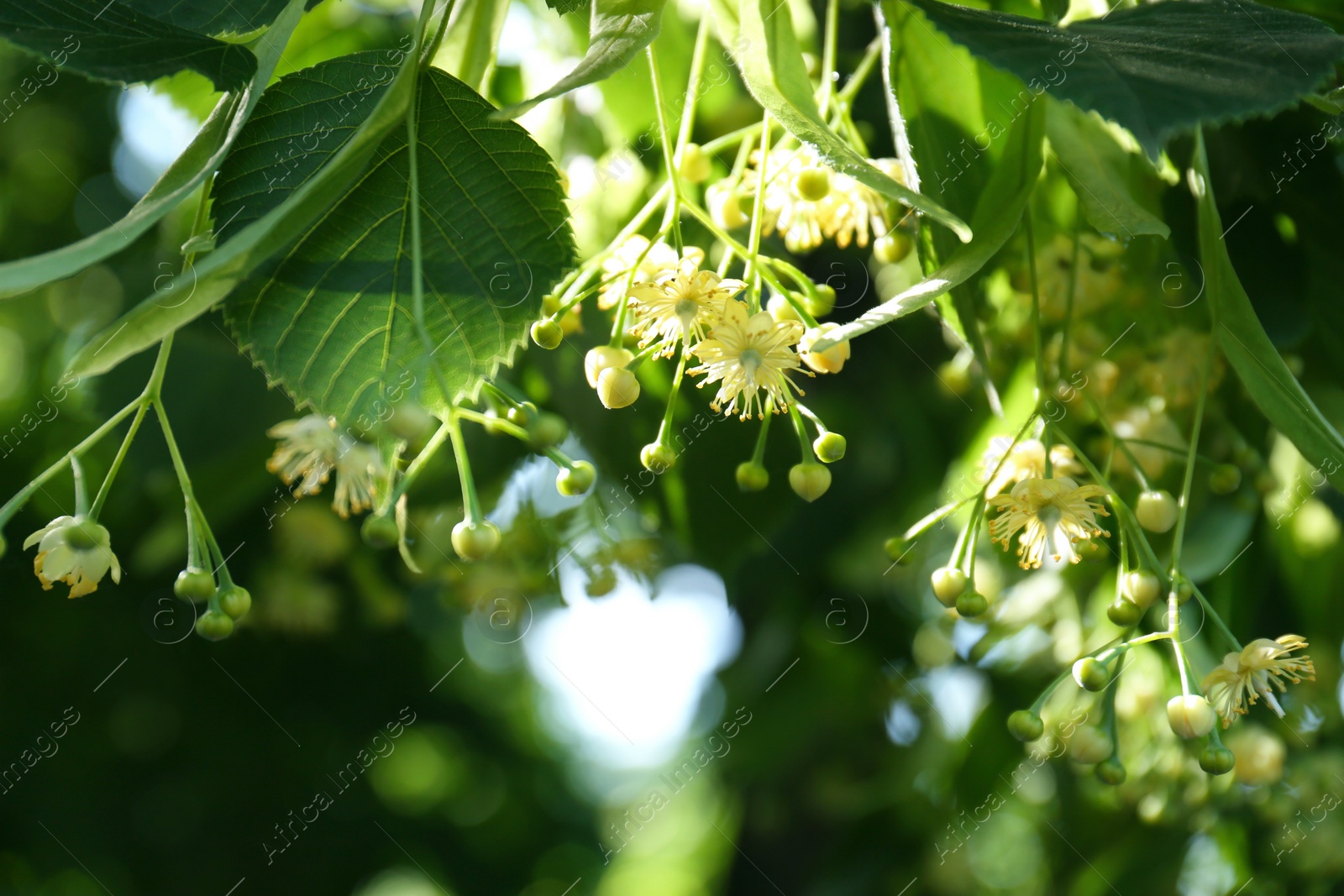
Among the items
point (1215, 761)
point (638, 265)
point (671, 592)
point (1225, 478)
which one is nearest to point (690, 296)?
point (638, 265)

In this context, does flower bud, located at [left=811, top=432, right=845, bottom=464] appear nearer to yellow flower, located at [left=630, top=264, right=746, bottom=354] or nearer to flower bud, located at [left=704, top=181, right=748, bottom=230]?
yellow flower, located at [left=630, top=264, right=746, bottom=354]

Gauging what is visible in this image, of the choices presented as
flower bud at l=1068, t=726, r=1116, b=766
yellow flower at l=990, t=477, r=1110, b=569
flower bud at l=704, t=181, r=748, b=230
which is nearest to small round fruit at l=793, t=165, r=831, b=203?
flower bud at l=704, t=181, r=748, b=230

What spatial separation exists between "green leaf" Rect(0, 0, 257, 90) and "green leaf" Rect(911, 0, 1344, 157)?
0.38 meters

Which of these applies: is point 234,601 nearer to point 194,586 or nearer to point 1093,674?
point 194,586

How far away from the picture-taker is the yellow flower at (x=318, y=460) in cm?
61

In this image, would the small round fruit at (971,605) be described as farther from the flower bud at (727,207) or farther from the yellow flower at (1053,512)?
the flower bud at (727,207)

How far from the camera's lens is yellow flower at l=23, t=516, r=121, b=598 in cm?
53

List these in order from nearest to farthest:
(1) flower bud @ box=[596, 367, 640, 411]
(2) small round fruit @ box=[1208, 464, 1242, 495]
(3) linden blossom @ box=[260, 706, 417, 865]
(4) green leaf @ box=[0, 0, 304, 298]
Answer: (4) green leaf @ box=[0, 0, 304, 298] < (1) flower bud @ box=[596, 367, 640, 411] < (2) small round fruit @ box=[1208, 464, 1242, 495] < (3) linden blossom @ box=[260, 706, 417, 865]

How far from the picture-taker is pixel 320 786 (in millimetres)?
2252

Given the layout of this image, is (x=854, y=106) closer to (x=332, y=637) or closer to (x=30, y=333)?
(x=332, y=637)

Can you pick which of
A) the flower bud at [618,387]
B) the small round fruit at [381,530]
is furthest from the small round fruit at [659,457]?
the small round fruit at [381,530]

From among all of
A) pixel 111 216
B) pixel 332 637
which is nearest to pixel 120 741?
pixel 332 637

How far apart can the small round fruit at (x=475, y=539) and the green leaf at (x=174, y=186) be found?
0.20m

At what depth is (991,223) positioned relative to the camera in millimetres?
566
